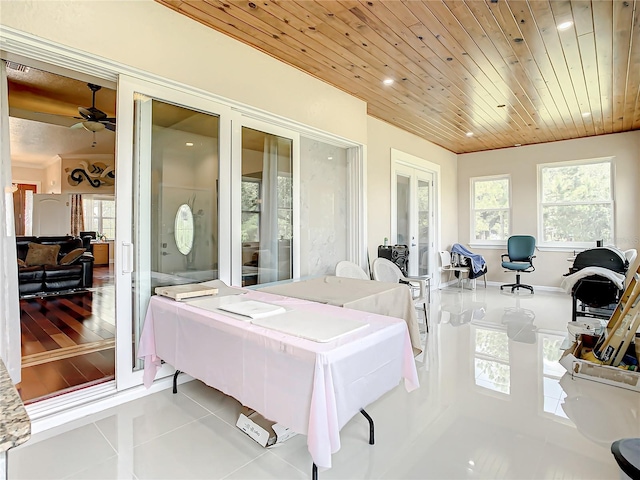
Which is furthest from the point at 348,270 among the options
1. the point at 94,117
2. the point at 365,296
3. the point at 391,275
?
the point at 94,117

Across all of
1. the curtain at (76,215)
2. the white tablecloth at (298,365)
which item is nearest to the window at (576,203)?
the white tablecloth at (298,365)

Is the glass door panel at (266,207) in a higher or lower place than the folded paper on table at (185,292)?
higher

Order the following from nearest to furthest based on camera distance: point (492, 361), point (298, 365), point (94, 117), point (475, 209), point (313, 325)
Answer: point (298, 365) < point (313, 325) < point (492, 361) < point (94, 117) < point (475, 209)

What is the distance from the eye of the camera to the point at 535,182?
22.4 ft

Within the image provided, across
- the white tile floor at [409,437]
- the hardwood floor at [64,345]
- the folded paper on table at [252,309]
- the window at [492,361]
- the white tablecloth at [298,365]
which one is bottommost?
the white tile floor at [409,437]

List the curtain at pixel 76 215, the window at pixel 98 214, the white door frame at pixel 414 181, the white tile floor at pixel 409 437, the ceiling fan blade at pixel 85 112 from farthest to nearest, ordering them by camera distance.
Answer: the window at pixel 98 214 → the curtain at pixel 76 215 → the white door frame at pixel 414 181 → the ceiling fan blade at pixel 85 112 → the white tile floor at pixel 409 437

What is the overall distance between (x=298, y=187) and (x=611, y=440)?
127 inches

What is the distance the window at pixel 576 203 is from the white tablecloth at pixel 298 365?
6312 millimetres

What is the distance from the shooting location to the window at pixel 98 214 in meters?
10.1

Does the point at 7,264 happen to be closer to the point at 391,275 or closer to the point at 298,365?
the point at 298,365

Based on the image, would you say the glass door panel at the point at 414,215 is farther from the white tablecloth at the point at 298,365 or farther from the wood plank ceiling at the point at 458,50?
the white tablecloth at the point at 298,365

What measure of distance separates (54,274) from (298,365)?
6.30 metres

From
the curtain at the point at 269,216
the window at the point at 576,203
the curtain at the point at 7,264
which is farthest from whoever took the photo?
the window at the point at 576,203

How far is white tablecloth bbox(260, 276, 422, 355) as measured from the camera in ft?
8.41
